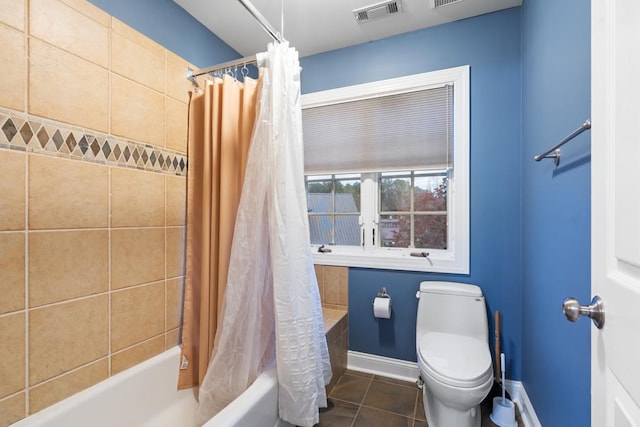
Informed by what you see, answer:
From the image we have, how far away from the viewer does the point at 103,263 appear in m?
1.26

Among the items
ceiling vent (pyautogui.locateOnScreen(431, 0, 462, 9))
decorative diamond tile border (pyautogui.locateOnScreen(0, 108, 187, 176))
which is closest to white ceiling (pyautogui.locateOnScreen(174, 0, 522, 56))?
ceiling vent (pyautogui.locateOnScreen(431, 0, 462, 9))

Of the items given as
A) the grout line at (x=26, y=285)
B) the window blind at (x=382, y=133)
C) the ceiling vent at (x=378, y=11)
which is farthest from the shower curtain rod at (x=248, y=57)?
the grout line at (x=26, y=285)

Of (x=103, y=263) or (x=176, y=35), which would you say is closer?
(x=103, y=263)

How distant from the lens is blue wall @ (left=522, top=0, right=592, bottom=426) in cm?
95

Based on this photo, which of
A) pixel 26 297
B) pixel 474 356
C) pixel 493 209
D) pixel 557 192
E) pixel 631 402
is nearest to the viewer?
pixel 631 402

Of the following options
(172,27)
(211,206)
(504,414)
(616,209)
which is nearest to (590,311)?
(616,209)

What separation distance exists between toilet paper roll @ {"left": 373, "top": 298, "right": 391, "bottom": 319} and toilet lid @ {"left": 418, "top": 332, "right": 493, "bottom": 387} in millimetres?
296

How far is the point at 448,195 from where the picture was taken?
1.95m

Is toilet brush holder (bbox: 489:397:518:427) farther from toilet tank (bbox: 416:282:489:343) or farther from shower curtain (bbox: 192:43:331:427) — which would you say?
shower curtain (bbox: 192:43:331:427)

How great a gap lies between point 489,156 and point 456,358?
124cm

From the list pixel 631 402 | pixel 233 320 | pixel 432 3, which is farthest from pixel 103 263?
pixel 432 3

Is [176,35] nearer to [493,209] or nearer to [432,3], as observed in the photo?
[432,3]

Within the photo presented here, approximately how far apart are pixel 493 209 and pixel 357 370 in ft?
4.95

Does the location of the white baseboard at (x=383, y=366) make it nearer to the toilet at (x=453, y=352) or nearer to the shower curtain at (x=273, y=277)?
the toilet at (x=453, y=352)
